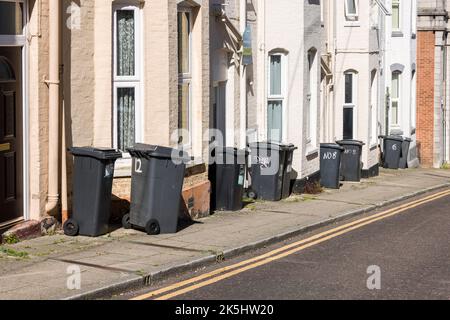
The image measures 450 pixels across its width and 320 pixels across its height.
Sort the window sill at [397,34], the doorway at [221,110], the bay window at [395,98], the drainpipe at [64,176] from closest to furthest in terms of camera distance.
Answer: the drainpipe at [64,176] → the doorway at [221,110] → the window sill at [397,34] → the bay window at [395,98]

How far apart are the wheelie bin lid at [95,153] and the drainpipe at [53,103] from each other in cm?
28

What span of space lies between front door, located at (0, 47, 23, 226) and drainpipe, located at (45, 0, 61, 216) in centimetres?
41

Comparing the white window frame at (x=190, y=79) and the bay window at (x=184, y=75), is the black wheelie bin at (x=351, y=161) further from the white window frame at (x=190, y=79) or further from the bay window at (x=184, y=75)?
the bay window at (x=184, y=75)

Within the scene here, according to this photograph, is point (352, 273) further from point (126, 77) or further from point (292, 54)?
point (292, 54)

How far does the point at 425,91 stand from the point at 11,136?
914 inches

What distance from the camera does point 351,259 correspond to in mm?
12688

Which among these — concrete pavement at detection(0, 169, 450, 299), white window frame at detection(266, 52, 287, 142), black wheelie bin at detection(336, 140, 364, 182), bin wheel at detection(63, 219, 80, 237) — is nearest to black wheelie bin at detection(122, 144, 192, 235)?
concrete pavement at detection(0, 169, 450, 299)

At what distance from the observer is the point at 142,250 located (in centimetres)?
1273

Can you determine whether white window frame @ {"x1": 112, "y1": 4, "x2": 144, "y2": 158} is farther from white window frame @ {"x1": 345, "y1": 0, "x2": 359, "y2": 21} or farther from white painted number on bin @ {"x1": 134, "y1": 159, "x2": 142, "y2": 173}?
white window frame @ {"x1": 345, "y1": 0, "x2": 359, "y2": 21}

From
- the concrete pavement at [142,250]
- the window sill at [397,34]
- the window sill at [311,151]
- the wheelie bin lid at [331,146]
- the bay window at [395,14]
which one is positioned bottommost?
the concrete pavement at [142,250]

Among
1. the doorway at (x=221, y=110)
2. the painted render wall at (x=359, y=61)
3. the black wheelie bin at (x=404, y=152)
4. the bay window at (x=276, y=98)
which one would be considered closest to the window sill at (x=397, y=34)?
the black wheelie bin at (x=404, y=152)

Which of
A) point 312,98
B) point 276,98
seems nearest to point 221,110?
point 276,98

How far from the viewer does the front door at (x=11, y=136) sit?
1320 centimetres
